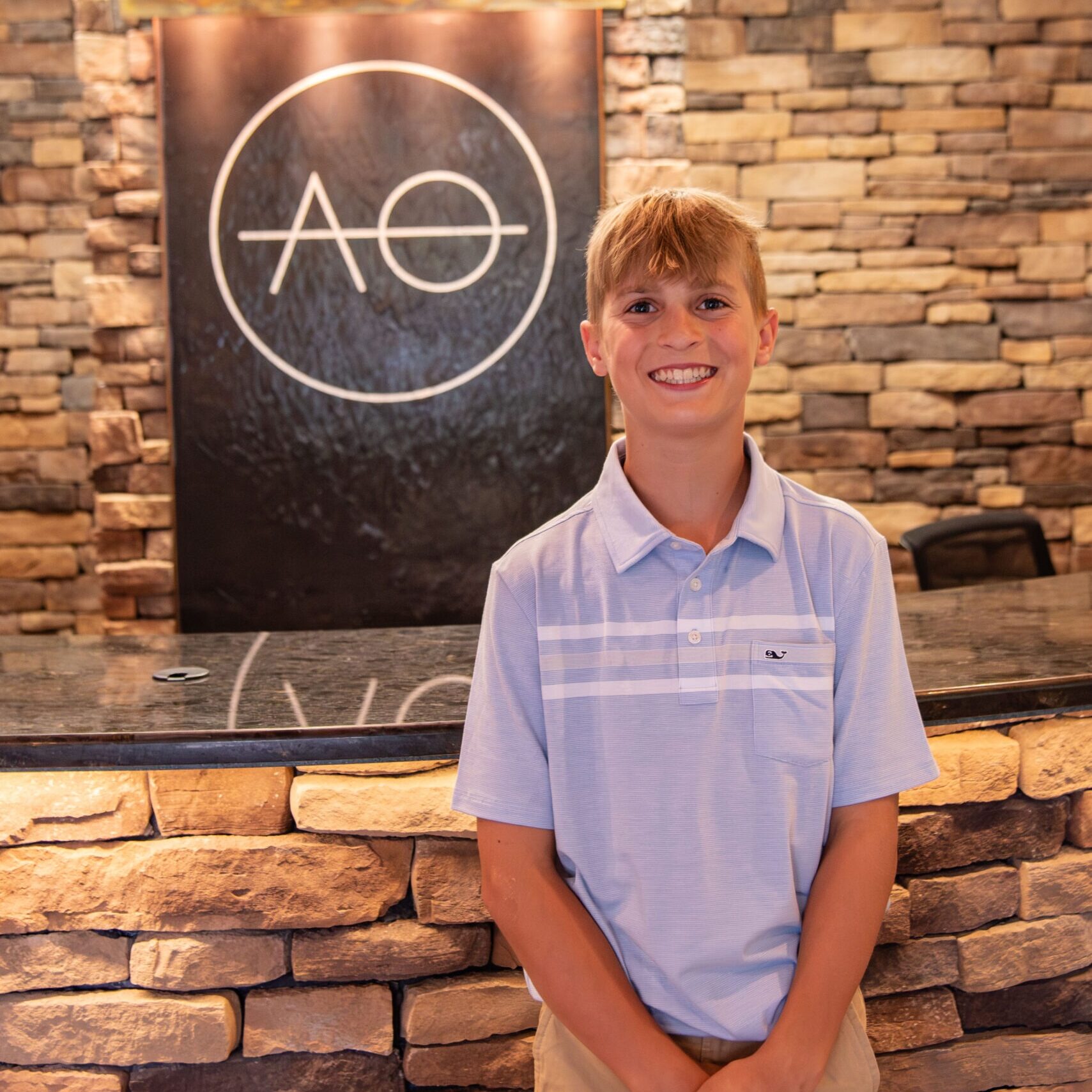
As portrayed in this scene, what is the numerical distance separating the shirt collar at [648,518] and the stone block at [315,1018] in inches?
26.9

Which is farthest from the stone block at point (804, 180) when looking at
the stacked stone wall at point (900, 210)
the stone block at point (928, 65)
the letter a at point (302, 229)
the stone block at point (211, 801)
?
the stone block at point (211, 801)

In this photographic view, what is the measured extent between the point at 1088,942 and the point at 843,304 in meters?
2.55

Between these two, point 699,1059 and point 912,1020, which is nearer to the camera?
point 699,1059

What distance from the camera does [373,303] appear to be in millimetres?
3439

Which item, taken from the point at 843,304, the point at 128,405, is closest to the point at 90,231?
the point at 128,405

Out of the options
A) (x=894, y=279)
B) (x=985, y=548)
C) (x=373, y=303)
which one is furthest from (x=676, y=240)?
(x=894, y=279)

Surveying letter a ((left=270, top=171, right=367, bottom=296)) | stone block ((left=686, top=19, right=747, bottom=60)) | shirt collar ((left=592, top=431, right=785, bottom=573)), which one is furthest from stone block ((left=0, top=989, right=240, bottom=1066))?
stone block ((left=686, top=19, right=747, bottom=60))

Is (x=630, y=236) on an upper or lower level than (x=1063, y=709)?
upper

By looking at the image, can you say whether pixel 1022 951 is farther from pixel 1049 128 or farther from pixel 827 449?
pixel 1049 128

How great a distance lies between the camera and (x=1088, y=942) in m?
1.50

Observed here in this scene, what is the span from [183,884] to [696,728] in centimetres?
69

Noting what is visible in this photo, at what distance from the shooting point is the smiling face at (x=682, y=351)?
1043 millimetres

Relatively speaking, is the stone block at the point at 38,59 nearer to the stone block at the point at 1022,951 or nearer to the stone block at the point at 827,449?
the stone block at the point at 827,449

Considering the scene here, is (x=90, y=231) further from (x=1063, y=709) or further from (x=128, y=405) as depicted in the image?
(x=1063, y=709)
